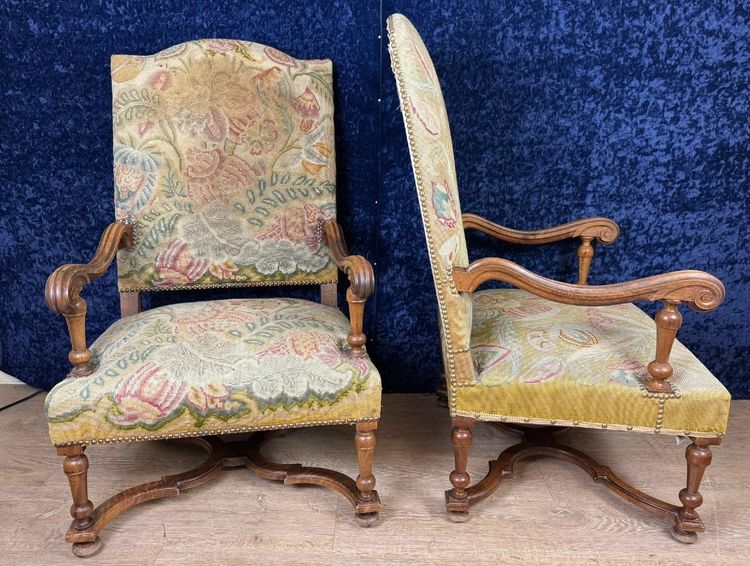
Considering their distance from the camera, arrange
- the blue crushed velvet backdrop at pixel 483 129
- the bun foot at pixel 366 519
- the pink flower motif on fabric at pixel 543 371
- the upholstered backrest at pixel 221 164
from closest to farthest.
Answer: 1. the pink flower motif on fabric at pixel 543 371
2. the bun foot at pixel 366 519
3. the upholstered backrest at pixel 221 164
4. the blue crushed velvet backdrop at pixel 483 129

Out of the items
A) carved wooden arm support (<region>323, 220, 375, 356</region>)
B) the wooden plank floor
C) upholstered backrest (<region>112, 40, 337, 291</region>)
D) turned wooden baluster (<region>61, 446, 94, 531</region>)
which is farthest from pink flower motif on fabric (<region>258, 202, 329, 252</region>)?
turned wooden baluster (<region>61, 446, 94, 531</region>)

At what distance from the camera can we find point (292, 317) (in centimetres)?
163

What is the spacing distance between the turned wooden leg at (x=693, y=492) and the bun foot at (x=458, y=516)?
520mm

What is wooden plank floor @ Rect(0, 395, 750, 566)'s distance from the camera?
1508 mm

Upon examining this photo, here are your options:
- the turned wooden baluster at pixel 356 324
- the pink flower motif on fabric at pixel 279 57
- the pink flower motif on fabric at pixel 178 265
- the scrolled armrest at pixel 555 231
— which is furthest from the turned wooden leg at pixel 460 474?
the pink flower motif on fabric at pixel 279 57

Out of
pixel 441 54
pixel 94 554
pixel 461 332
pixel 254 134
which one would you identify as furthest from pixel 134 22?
pixel 94 554

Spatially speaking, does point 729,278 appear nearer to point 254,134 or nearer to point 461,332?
point 461,332

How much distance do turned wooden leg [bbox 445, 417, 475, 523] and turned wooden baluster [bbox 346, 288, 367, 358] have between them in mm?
302

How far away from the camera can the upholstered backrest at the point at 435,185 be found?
1.38m

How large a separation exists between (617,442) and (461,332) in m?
0.88

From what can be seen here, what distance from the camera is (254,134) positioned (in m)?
1.80

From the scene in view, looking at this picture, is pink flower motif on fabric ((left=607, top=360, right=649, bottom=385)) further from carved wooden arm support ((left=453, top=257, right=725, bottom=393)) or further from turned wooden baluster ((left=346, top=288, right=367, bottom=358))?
turned wooden baluster ((left=346, top=288, right=367, bottom=358))

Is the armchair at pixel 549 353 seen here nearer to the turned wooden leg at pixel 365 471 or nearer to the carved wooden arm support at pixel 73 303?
the turned wooden leg at pixel 365 471

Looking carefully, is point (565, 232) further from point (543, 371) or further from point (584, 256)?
point (543, 371)
